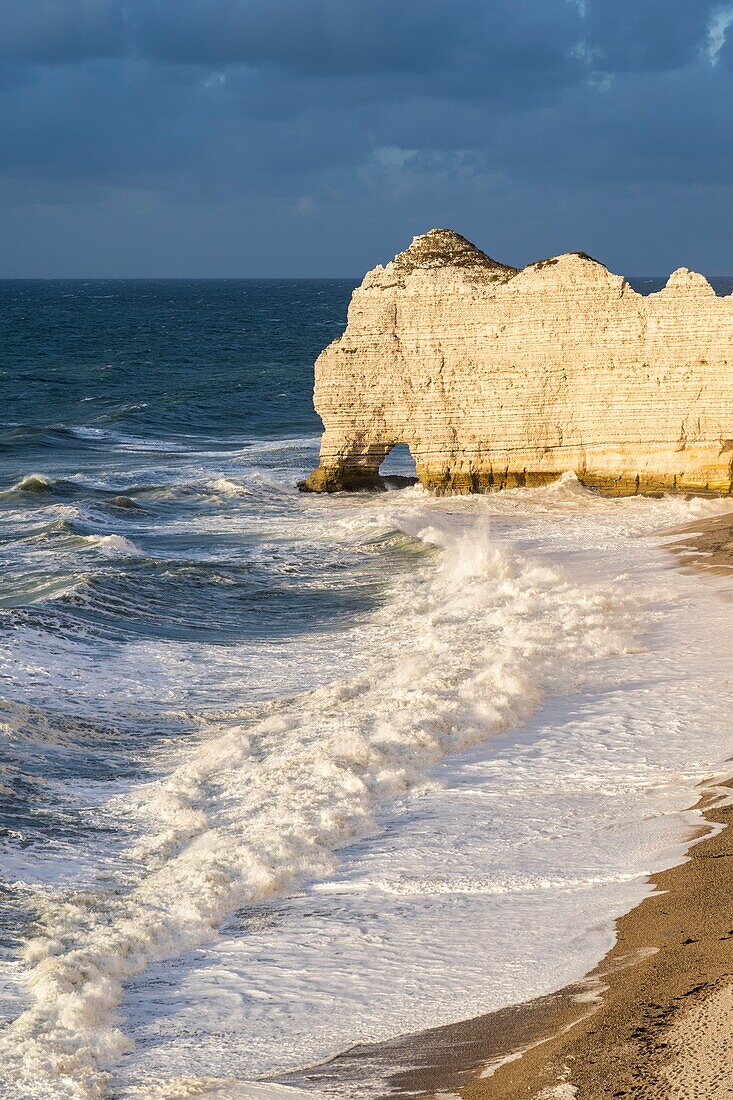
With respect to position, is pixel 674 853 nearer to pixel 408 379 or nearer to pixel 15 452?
pixel 408 379

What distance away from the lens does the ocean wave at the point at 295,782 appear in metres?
8.08

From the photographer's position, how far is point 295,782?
39.2ft

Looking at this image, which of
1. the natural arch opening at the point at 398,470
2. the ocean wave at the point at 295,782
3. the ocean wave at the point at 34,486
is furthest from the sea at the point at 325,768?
the ocean wave at the point at 34,486

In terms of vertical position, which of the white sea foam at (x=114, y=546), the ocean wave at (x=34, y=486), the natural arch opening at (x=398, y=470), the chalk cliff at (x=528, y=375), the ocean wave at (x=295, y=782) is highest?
the chalk cliff at (x=528, y=375)

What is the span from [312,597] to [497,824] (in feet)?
34.4

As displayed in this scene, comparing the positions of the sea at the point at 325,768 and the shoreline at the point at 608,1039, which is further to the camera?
the sea at the point at 325,768

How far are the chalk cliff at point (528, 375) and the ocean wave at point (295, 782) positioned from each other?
8.02 metres

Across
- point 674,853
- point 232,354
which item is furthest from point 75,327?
point 674,853

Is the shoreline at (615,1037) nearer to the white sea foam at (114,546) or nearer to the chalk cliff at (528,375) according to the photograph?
the white sea foam at (114,546)

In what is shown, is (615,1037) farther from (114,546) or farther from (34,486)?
(34,486)

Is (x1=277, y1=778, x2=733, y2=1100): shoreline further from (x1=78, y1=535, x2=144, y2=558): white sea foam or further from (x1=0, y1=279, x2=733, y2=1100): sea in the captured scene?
(x1=78, y1=535, x2=144, y2=558): white sea foam

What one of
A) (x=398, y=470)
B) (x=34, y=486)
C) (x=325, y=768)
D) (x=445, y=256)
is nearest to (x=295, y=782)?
(x=325, y=768)

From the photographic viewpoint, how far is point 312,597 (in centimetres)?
2105

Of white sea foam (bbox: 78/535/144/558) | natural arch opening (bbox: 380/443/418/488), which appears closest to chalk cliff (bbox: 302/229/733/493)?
natural arch opening (bbox: 380/443/418/488)
